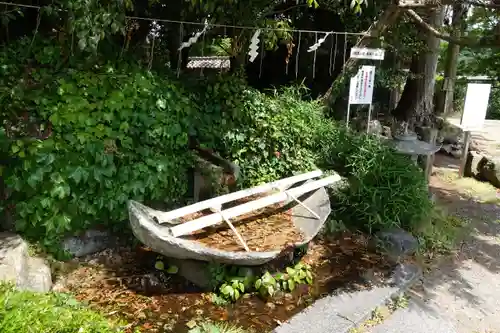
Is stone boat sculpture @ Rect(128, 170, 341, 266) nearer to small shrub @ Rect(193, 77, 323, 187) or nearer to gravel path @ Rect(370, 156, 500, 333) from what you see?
small shrub @ Rect(193, 77, 323, 187)

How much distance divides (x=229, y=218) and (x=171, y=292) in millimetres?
1039

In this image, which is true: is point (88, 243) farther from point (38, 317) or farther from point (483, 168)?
point (483, 168)

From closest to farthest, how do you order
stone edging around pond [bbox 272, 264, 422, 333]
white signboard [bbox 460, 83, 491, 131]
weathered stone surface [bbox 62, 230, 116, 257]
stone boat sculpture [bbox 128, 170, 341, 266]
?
1. stone edging around pond [bbox 272, 264, 422, 333]
2. stone boat sculpture [bbox 128, 170, 341, 266]
3. weathered stone surface [bbox 62, 230, 116, 257]
4. white signboard [bbox 460, 83, 491, 131]

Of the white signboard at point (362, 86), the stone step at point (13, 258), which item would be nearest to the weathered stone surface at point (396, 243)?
the white signboard at point (362, 86)

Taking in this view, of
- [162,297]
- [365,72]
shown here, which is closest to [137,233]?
[162,297]

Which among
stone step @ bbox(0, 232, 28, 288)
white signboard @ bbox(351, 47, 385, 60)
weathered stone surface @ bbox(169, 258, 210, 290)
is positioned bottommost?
weathered stone surface @ bbox(169, 258, 210, 290)

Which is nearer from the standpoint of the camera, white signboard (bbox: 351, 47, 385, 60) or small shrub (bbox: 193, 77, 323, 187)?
small shrub (bbox: 193, 77, 323, 187)

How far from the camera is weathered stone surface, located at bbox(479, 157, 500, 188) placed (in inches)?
363

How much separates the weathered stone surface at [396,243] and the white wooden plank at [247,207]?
0.98 m

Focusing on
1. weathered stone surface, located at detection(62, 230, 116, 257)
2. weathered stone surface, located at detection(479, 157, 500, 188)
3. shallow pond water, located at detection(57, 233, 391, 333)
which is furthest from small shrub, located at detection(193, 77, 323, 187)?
weathered stone surface, located at detection(479, 157, 500, 188)

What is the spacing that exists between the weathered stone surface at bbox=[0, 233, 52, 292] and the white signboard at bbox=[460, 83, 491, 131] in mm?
8494

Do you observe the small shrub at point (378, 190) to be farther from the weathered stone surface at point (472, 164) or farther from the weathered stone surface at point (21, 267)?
the weathered stone surface at point (472, 164)

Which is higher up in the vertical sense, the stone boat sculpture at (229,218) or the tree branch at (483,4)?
the tree branch at (483,4)

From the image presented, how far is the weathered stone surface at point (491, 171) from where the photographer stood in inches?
363
